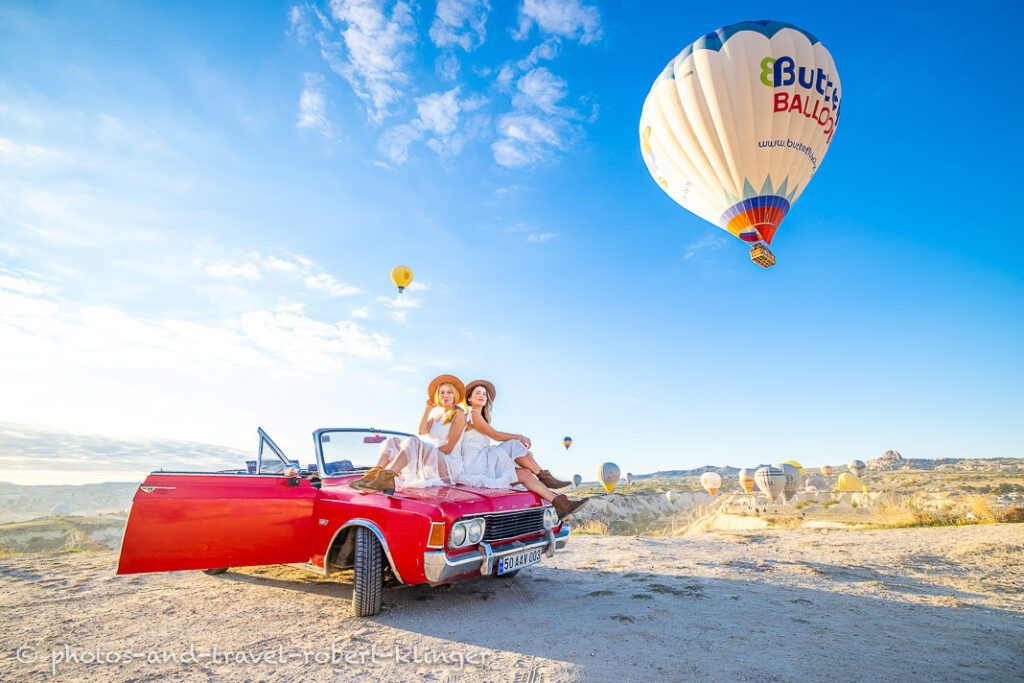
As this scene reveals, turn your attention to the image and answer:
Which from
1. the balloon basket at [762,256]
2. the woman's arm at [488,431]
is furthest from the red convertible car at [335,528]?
the balloon basket at [762,256]

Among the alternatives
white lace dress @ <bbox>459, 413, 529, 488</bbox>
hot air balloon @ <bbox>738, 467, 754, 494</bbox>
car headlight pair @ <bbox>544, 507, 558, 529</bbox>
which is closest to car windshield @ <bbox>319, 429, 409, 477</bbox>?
white lace dress @ <bbox>459, 413, 529, 488</bbox>

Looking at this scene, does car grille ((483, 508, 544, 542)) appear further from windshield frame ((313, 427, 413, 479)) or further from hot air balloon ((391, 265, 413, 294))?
hot air balloon ((391, 265, 413, 294))

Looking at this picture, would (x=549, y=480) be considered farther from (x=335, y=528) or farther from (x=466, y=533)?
(x=335, y=528)

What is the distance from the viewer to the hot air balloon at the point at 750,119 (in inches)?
495

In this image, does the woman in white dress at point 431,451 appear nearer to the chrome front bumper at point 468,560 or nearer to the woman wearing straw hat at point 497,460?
the woman wearing straw hat at point 497,460

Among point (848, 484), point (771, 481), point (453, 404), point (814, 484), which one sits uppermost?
point (453, 404)

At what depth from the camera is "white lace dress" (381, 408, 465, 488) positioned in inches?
197

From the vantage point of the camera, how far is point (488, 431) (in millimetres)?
5441

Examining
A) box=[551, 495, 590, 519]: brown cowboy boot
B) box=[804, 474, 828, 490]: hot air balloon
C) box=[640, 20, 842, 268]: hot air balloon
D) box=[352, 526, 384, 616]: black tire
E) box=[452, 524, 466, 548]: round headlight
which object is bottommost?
box=[804, 474, 828, 490]: hot air balloon

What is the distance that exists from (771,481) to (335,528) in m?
33.7

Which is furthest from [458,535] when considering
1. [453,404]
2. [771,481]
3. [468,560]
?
[771,481]

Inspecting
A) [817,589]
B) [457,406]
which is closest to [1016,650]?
[817,589]

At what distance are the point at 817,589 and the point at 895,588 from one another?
35.4 inches

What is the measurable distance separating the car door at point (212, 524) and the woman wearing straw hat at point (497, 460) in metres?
1.70
